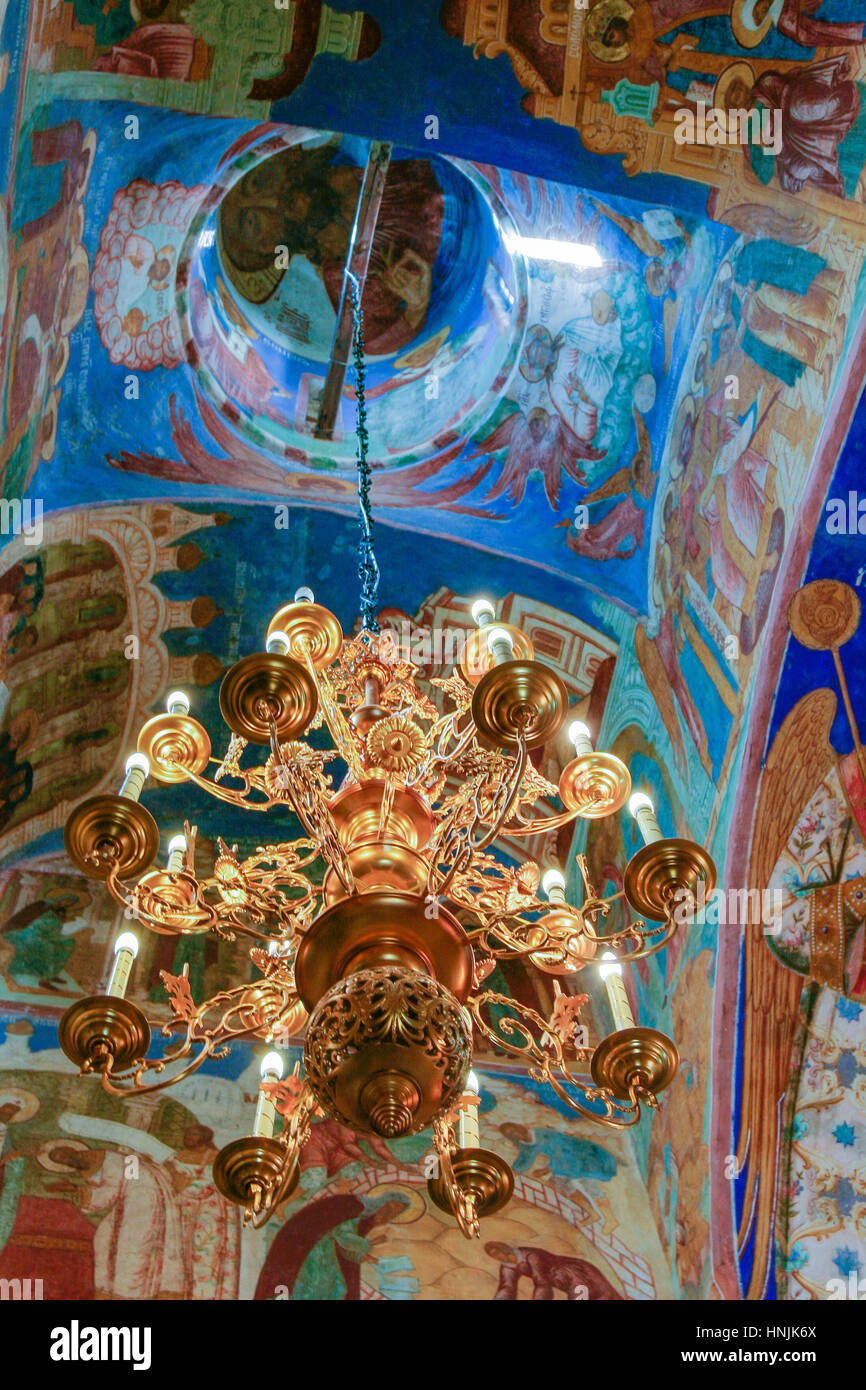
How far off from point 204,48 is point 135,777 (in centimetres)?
358

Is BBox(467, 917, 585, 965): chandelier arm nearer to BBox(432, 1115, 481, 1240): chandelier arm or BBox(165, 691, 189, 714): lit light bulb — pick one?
BBox(432, 1115, 481, 1240): chandelier arm

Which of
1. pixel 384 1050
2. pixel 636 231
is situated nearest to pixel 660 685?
pixel 636 231

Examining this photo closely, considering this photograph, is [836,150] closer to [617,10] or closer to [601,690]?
[617,10]

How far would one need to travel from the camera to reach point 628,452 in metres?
7.76

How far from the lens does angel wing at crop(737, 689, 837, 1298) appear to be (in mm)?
6613

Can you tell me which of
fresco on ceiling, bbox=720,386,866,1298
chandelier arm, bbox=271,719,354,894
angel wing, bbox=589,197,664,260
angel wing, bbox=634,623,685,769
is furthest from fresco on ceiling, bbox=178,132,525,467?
chandelier arm, bbox=271,719,354,894

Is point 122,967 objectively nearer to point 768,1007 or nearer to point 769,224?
point 768,1007

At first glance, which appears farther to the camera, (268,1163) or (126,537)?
(126,537)

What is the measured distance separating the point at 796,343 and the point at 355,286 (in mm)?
2887

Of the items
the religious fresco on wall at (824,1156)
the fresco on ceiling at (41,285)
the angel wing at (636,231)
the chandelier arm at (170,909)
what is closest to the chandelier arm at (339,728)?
the chandelier arm at (170,909)

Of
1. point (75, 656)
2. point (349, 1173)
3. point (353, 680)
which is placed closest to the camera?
point (353, 680)

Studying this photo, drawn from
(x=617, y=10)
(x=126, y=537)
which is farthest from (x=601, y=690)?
(x=617, y=10)

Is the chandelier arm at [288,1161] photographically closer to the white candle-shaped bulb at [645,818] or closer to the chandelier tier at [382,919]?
the chandelier tier at [382,919]

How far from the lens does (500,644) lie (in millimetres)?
4355
